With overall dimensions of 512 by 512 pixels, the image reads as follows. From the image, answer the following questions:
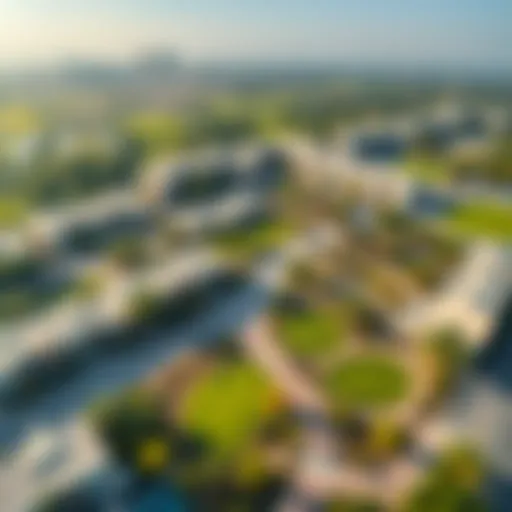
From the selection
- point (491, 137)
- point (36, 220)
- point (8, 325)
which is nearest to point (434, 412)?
point (8, 325)

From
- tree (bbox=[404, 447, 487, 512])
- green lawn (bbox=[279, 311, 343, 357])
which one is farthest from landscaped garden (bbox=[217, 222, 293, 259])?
tree (bbox=[404, 447, 487, 512])

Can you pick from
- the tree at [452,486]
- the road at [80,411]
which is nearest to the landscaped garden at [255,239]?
the road at [80,411]

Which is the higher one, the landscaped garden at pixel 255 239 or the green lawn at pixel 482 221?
the landscaped garden at pixel 255 239

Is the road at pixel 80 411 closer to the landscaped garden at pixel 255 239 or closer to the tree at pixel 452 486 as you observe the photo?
the landscaped garden at pixel 255 239

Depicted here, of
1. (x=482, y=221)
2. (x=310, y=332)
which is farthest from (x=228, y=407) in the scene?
(x=482, y=221)

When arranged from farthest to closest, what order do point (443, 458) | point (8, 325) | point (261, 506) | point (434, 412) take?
1. point (8, 325)
2. point (434, 412)
3. point (443, 458)
4. point (261, 506)

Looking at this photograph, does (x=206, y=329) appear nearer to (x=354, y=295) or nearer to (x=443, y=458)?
(x=354, y=295)

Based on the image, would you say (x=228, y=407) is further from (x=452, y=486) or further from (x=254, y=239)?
(x=254, y=239)
